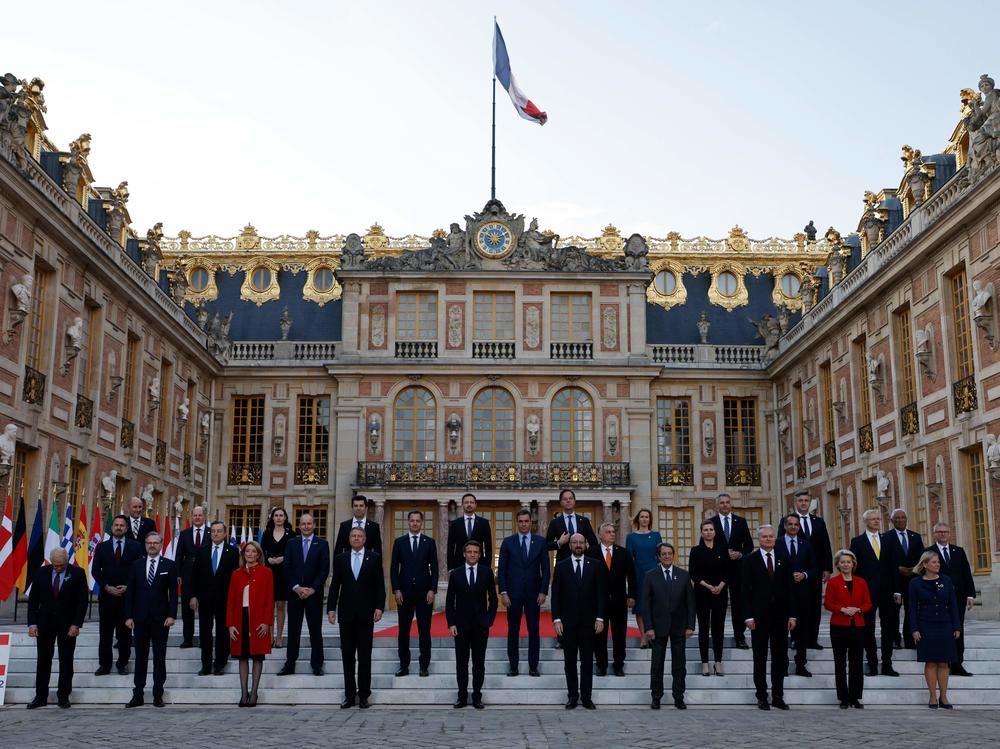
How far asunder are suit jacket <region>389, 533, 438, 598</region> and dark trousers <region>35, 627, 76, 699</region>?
→ 3.13 metres

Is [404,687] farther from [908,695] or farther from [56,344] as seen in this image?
[56,344]

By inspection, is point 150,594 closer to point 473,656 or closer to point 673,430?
point 473,656

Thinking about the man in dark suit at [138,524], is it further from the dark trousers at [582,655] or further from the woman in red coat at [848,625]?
the woman in red coat at [848,625]

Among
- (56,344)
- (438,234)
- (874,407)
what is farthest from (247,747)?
(438,234)

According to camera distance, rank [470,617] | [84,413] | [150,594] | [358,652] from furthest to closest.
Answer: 1. [84,413]
2. [150,594]
3. [470,617]
4. [358,652]

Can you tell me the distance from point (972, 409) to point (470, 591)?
10494mm

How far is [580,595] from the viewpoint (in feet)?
34.2

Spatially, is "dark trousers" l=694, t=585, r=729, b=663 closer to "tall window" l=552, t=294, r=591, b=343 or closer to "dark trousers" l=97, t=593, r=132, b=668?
Answer: "dark trousers" l=97, t=593, r=132, b=668

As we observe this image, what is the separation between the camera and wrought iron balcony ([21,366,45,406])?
1791 cm

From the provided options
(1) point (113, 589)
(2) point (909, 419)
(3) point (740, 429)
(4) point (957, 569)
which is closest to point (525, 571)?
(1) point (113, 589)

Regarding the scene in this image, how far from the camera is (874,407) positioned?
2178 centimetres

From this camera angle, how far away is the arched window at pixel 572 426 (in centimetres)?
2800

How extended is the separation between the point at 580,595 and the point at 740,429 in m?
19.6

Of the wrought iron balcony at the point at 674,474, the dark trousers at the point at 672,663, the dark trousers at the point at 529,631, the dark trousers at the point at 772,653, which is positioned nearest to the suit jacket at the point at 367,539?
the dark trousers at the point at 529,631
